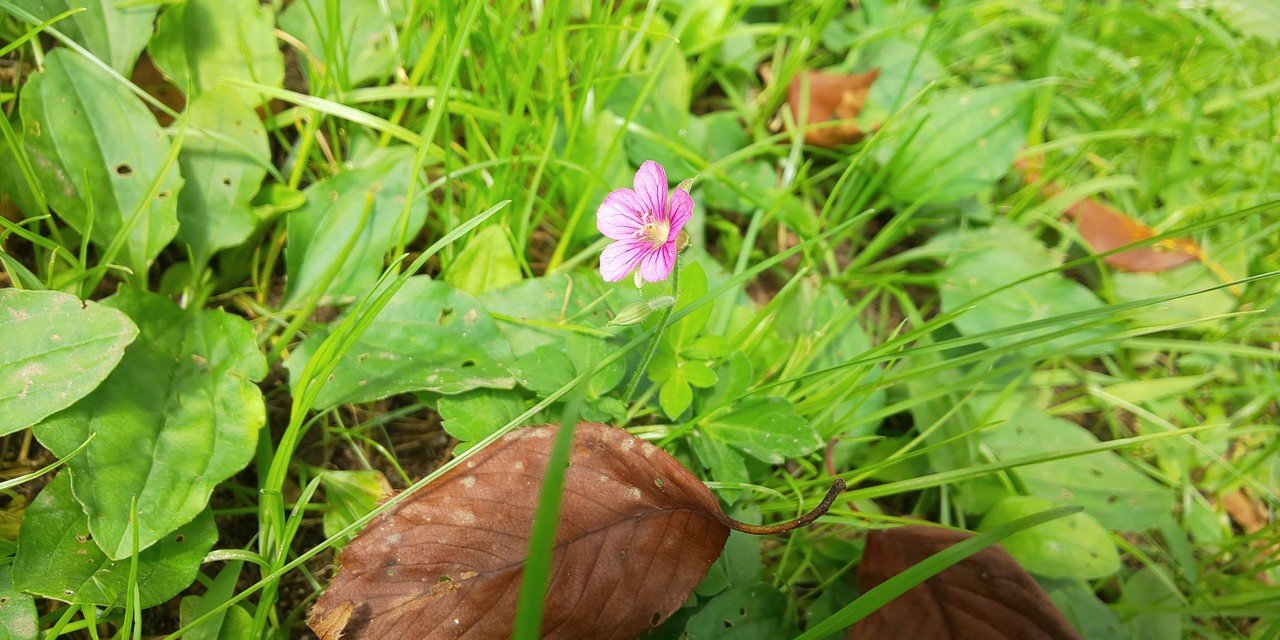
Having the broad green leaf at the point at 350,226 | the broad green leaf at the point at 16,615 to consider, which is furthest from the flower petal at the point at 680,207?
the broad green leaf at the point at 16,615

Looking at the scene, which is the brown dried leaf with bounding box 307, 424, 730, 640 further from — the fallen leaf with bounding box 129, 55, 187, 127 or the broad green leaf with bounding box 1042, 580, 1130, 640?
the fallen leaf with bounding box 129, 55, 187, 127

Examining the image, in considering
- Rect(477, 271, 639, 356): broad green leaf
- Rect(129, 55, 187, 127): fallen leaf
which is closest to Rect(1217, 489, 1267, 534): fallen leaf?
Rect(477, 271, 639, 356): broad green leaf

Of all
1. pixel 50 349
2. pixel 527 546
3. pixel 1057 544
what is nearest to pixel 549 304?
pixel 527 546

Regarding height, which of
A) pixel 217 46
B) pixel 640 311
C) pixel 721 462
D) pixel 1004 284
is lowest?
pixel 721 462

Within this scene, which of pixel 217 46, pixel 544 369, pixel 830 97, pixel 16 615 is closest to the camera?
pixel 16 615

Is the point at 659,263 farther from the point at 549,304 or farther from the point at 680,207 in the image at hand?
the point at 549,304

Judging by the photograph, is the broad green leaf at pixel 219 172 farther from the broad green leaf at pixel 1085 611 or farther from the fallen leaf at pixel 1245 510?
the fallen leaf at pixel 1245 510

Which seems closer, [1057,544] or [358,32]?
[1057,544]
